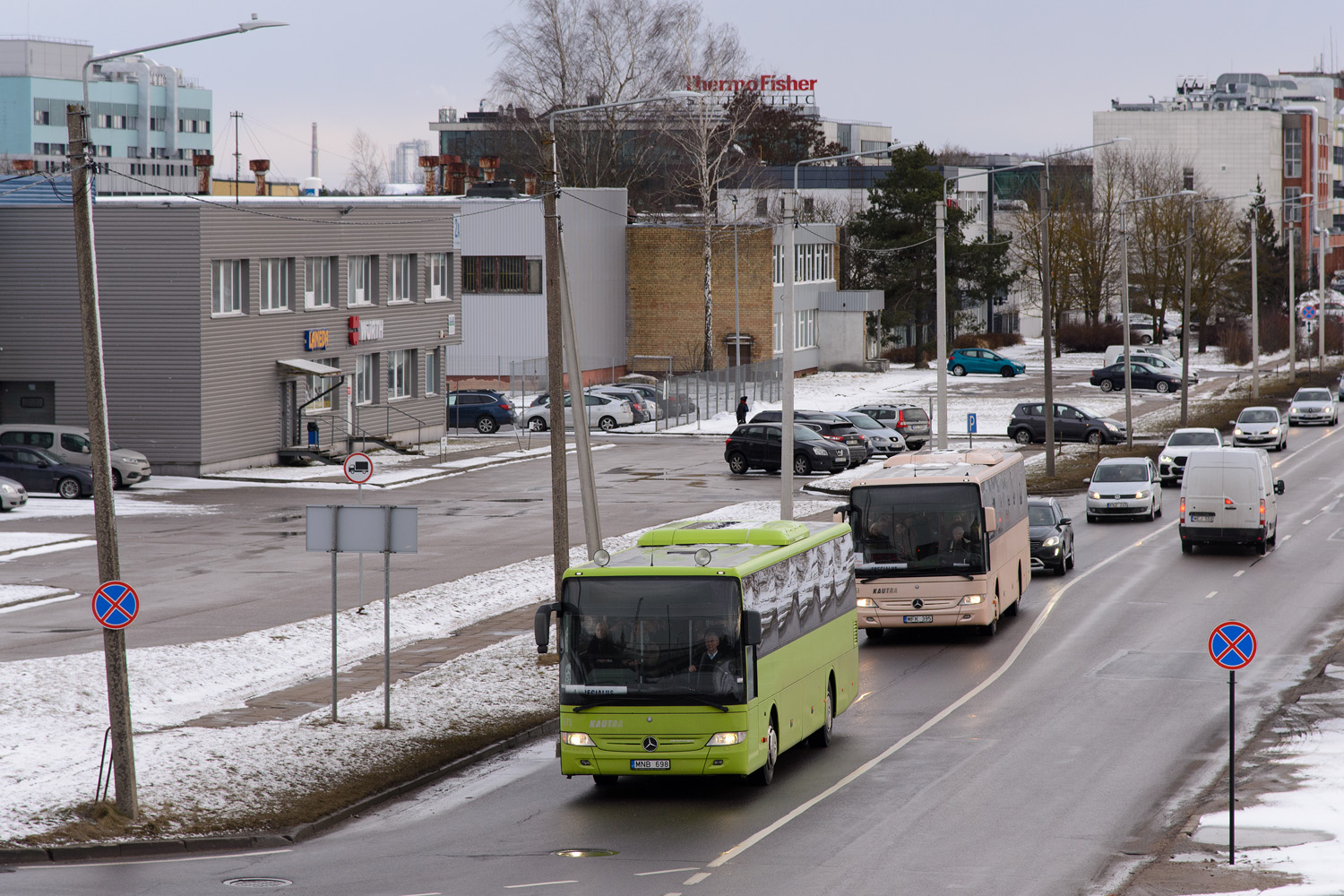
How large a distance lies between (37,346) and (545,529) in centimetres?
1810

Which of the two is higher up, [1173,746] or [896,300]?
[896,300]

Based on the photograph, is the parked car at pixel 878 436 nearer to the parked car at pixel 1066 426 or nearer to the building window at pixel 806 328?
the parked car at pixel 1066 426

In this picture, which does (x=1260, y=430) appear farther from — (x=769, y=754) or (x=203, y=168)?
(x=769, y=754)

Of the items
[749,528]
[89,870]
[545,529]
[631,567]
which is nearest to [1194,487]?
[545,529]

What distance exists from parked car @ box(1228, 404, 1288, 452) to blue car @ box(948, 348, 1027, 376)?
31303 mm

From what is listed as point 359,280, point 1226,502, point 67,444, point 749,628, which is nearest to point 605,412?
point 359,280

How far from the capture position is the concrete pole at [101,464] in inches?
561

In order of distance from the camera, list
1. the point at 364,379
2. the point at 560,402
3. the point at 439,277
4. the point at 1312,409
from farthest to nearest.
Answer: the point at 1312,409 → the point at 439,277 → the point at 364,379 → the point at 560,402

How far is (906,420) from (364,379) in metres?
18.7

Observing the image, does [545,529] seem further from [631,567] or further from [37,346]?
[631,567]

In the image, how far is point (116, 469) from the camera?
43.0 m

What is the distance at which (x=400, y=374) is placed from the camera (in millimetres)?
57688

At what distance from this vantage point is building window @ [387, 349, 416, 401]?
56.9 meters

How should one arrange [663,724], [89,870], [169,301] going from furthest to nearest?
[169,301]
[663,724]
[89,870]
